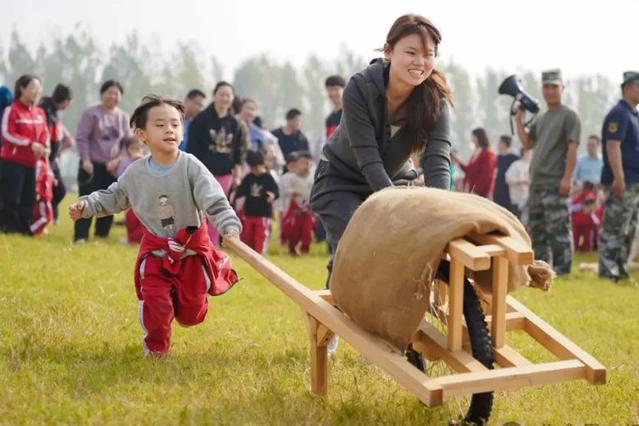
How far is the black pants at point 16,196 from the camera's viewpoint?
39.9ft

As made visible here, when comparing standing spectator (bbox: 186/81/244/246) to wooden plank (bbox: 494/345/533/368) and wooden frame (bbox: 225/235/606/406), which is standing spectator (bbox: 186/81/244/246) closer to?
wooden frame (bbox: 225/235/606/406)

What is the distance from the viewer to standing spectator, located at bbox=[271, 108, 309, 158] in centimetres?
1641

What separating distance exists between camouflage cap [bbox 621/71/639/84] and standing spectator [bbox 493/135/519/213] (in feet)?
20.1

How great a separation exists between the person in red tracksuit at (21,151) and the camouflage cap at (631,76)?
7.64 meters

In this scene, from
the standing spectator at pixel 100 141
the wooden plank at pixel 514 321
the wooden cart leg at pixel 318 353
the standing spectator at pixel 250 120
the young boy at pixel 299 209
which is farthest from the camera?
the standing spectator at pixel 250 120

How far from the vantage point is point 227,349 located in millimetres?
6059

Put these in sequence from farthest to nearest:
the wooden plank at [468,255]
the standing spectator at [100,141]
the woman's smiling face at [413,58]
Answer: the standing spectator at [100,141] < the woman's smiling face at [413,58] < the wooden plank at [468,255]

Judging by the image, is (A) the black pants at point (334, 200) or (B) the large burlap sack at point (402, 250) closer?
(B) the large burlap sack at point (402, 250)

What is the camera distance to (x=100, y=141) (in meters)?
12.9

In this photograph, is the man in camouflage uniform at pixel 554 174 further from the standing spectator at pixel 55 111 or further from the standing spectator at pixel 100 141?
the standing spectator at pixel 55 111

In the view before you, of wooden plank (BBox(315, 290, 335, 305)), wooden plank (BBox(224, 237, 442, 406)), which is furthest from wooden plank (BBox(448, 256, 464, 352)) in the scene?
wooden plank (BBox(315, 290, 335, 305))

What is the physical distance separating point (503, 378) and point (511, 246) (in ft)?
1.76

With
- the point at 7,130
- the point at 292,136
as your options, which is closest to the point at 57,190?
the point at 7,130

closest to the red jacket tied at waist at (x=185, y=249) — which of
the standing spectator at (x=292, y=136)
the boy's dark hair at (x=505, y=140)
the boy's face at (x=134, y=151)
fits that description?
the boy's face at (x=134, y=151)
